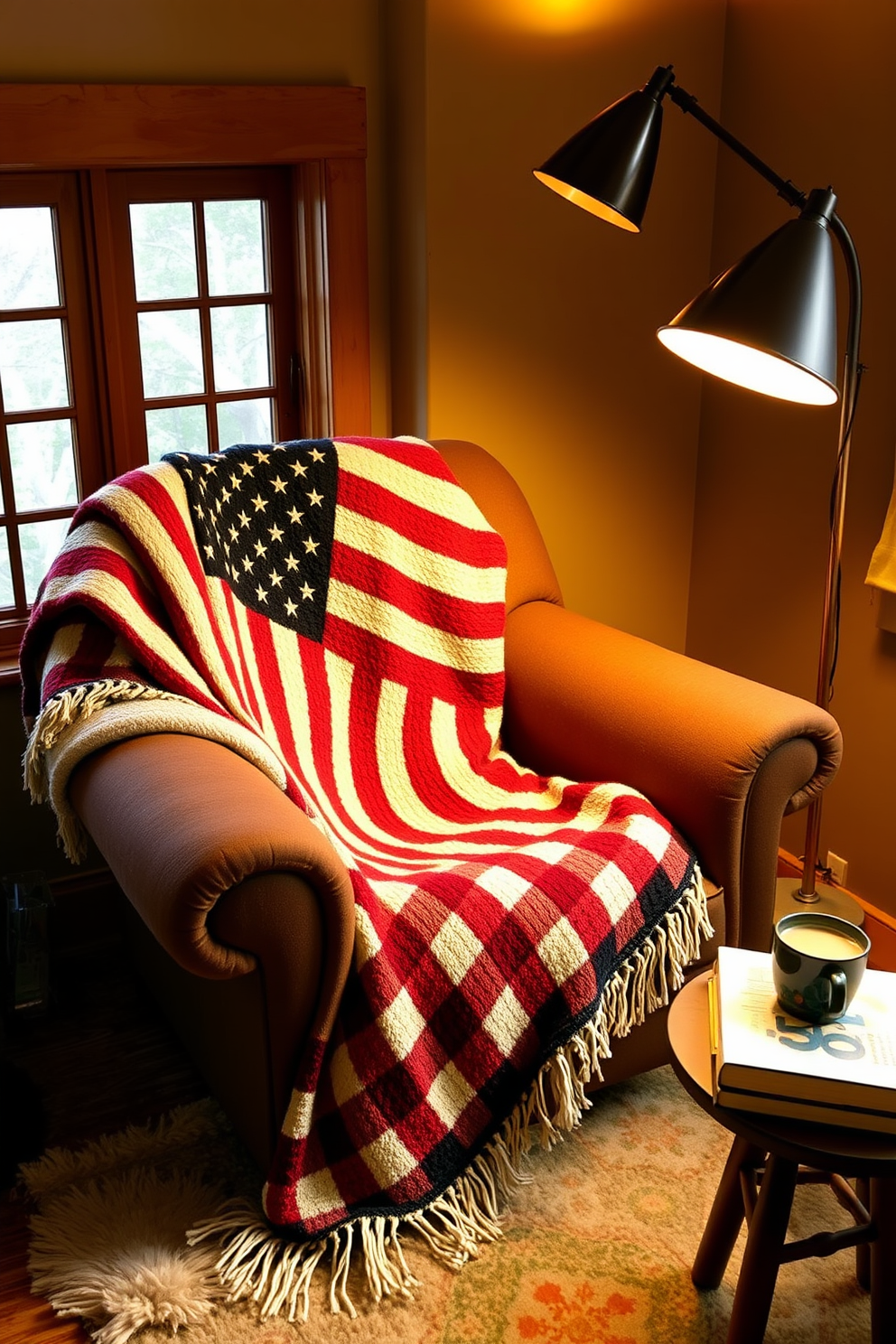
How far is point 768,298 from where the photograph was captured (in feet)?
5.08

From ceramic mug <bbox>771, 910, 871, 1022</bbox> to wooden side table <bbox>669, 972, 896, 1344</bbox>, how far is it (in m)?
0.11

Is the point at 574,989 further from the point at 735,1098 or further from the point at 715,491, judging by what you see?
the point at 715,491

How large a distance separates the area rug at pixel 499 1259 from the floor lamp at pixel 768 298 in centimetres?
69

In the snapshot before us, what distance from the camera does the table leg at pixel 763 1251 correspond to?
1.37 metres

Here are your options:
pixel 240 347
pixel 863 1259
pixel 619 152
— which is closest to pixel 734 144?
pixel 619 152

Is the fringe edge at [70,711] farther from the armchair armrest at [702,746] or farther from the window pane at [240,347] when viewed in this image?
the window pane at [240,347]

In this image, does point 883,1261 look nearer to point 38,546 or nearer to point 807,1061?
point 807,1061

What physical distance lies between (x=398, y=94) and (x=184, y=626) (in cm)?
117

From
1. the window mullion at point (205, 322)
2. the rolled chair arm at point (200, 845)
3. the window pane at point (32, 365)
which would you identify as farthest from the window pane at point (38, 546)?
the rolled chair arm at point (200, 845)

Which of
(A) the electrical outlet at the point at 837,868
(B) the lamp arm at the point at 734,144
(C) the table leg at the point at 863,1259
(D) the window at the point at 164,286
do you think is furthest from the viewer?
(A) the electrical outlet at the point at 837,868

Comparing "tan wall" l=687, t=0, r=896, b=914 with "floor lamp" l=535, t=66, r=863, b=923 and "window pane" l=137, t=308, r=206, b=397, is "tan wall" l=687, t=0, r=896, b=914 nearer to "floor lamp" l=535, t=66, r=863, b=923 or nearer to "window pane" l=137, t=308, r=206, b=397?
"floor lamp" l=535, t=66, r=863, b=923

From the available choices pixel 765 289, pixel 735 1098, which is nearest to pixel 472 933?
pixel 735 1098

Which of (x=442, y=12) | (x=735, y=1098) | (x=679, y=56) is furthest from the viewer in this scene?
(x=679, y=56)

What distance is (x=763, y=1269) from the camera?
139 cm
